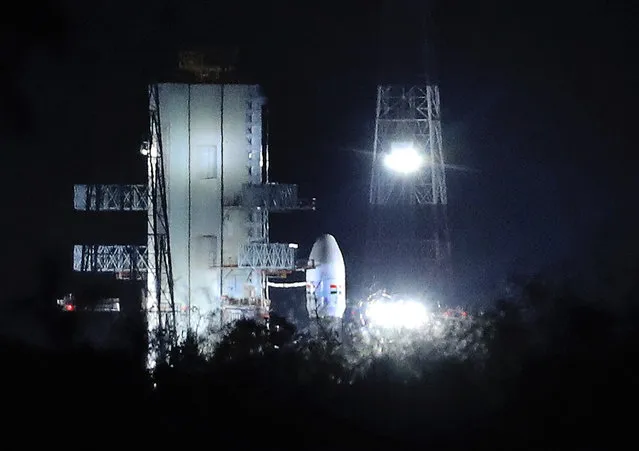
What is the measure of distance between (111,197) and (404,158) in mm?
10091

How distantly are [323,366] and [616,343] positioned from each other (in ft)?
20.0

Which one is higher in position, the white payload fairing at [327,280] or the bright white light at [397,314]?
the white payload fairing at [327,280]

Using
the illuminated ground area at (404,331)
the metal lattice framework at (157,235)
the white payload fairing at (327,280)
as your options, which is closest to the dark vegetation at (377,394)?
the illuminated ground area at (404,331)

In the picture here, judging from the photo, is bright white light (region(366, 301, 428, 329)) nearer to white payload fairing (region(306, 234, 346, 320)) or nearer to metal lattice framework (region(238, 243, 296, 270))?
white payload fairing (region(306, 234, 346, 320))

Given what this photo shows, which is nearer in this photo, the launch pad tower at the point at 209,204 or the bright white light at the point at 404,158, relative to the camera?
the launch pad tower at the point at 209,204

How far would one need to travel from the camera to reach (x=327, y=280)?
47.7m

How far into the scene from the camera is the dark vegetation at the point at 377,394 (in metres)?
23.1

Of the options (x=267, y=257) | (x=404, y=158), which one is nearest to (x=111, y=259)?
(x=267, y=257)

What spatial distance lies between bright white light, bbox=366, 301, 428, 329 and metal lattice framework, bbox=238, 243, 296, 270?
363 centimetres

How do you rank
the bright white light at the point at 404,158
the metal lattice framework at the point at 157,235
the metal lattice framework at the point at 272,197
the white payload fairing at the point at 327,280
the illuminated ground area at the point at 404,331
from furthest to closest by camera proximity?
the white payload fairing at the point at 327,280 < the bright white light at the point at 404,158 < the metal lattice framework at the point at 272,197 < the metal lattice framework at the point at 157,235 < the illuminated ground area at the point at 404,331

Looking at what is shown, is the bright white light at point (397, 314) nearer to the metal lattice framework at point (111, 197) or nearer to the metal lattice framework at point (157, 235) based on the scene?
the metal lattice framework at point (157, 235)

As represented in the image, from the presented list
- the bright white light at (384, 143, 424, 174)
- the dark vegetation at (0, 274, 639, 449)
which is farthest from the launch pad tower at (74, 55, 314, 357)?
the dark vegetation at (0, 274, 639, 449)

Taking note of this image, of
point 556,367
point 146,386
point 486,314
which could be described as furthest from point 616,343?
point 146,386

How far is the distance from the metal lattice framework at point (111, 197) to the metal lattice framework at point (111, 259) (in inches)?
51.1
